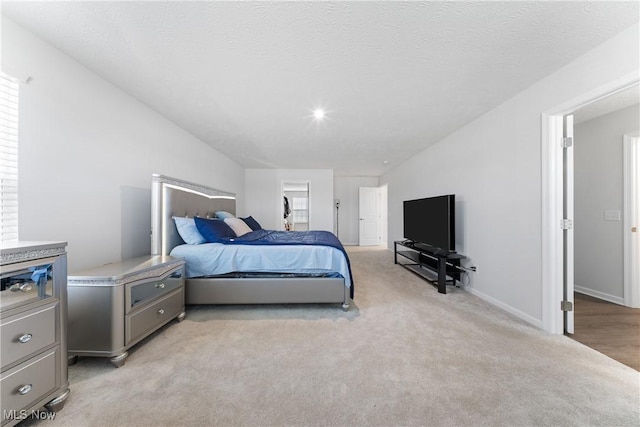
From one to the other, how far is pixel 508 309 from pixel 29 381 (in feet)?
12.0

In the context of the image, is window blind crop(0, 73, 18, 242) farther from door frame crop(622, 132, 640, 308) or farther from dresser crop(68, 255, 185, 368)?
door frame crop(622, 132, 640, 308)

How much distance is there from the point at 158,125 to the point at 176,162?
517mm

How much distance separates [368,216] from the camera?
24.8ft

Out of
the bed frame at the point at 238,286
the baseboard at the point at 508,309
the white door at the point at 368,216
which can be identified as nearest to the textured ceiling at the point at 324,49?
the bed frame at the point at 238,286

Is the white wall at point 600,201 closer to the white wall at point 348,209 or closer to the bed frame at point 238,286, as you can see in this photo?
the bed frame at point 238,286

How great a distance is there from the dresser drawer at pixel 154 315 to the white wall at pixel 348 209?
5805mm

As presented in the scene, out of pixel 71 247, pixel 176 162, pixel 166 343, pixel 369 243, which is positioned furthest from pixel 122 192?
pixel 369 243

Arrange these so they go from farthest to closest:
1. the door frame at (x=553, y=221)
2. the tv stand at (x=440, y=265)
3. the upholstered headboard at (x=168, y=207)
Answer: the tv stand at (x=440, y=265) < the upholstered headboard at (x=168, y=207) < the door frame at (x=553, y=221)

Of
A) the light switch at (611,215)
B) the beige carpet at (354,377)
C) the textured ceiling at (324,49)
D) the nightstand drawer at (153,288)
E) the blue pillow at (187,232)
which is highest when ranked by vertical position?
the textured ceiling at (324,49)

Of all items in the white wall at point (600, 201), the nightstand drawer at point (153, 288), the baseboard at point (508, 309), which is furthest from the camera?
the white wall at point (600, 201)

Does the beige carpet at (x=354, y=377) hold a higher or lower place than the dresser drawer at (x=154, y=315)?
lower

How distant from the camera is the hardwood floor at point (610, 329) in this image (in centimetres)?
171

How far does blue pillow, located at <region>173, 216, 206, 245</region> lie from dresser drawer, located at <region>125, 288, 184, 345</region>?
55 centimetres

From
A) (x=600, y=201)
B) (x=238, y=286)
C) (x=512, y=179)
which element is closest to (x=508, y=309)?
(x=512, y=179)
